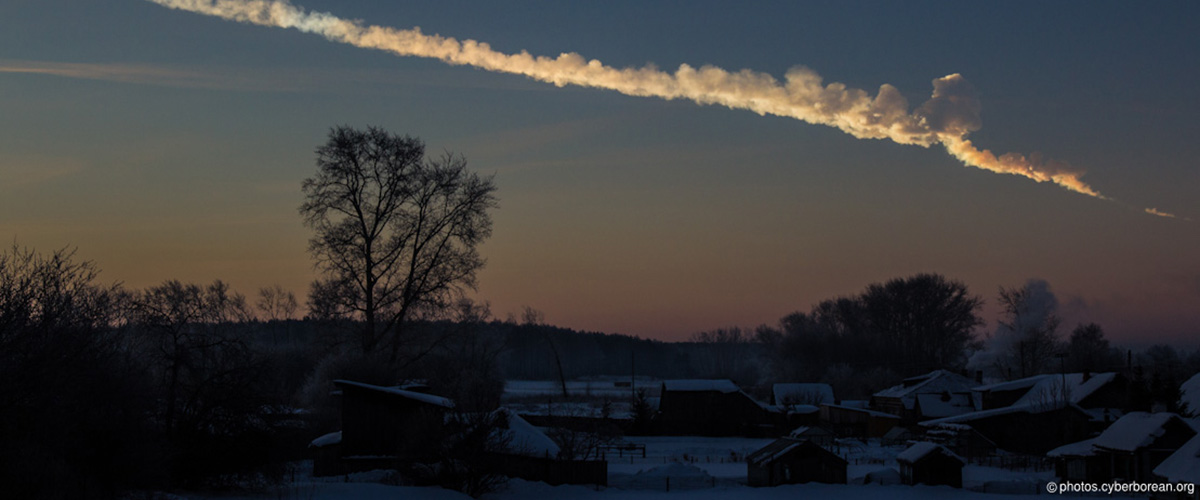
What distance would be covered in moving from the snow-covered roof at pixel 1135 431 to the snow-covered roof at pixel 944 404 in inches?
1038

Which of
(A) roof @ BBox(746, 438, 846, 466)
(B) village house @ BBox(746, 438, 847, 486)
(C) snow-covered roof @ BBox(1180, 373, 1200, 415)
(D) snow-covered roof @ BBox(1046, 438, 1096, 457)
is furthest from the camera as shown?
(C) snow-covered roof @ BBox(1180, 373, 1200, 415)

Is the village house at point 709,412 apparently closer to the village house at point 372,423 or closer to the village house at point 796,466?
the village house at point 796,466

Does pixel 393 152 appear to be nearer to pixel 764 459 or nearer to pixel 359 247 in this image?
pixel 359 247

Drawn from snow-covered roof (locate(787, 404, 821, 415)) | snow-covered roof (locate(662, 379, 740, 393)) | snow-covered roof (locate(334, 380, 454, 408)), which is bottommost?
snow-covered roof (locate(787, 404, 821, 415))

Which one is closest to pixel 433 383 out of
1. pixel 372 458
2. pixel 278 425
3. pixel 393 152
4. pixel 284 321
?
pixel 372 458

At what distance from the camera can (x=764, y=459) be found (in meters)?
36.9

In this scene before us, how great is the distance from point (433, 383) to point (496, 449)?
46.2 ft

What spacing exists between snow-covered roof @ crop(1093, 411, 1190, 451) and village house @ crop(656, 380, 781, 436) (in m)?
29.8

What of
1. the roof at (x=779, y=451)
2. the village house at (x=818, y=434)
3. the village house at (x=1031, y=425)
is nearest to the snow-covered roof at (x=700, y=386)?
the village house at (x=818, y=434)

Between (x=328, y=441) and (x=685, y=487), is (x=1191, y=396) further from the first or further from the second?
(x=328, y=441)

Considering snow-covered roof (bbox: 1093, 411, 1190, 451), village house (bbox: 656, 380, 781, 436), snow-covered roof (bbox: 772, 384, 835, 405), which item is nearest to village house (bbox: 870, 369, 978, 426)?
snow-covered roof (bbox: 772, 384, 835, 405)

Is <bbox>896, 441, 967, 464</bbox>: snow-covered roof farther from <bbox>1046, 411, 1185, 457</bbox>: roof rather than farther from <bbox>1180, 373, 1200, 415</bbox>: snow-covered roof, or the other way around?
<bbox>1180, 373, 1200, 415</bbox>: snow-covered roof

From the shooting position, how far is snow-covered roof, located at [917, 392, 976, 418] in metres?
64.6

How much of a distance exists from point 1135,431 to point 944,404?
29567 millimetres
